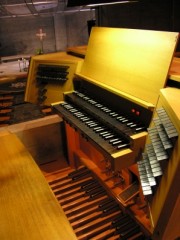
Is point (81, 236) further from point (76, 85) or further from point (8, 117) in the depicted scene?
point (8, 117)

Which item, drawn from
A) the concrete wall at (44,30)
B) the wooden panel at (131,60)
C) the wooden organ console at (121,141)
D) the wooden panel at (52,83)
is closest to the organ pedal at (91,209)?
the wooden organ console at (121,141)

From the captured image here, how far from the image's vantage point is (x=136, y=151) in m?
1.81

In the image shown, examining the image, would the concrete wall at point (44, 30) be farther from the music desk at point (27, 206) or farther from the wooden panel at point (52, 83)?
the music desk at point (27, 206)

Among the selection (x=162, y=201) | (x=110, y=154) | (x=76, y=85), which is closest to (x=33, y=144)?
Result: (x=76, y=85)

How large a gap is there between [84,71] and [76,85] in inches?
10.3

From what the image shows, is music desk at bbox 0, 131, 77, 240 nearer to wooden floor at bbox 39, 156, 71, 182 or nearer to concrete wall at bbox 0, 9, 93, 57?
wooden floor at bbox 39, 156, 71, 182

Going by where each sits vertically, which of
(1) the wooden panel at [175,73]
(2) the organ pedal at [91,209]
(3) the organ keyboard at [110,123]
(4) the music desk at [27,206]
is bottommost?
(2) the organ pedal at [91,209]

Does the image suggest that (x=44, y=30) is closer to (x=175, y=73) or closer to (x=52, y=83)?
(x=52, y=83)

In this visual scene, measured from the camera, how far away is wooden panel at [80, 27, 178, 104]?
1.84 metres

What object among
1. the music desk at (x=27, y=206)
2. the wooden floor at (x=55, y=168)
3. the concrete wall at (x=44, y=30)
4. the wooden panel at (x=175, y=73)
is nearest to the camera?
the music desk at (x=27, y=206)

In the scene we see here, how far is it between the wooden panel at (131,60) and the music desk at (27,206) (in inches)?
36.7

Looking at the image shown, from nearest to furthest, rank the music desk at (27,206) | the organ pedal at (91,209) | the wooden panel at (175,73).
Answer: the music desk at (27,206)
the wooden panel at (175,73)
the organ pedal at (91,209)

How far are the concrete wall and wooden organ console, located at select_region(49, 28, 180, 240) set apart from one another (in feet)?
42.8

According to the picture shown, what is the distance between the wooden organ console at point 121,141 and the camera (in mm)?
1458
